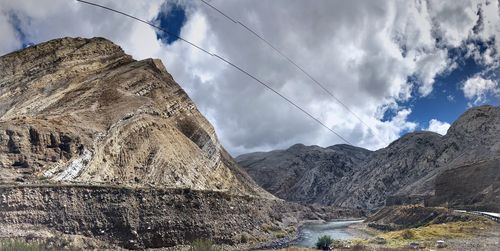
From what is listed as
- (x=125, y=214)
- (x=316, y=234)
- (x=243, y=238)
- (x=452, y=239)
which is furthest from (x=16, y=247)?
(x=316, y=234)

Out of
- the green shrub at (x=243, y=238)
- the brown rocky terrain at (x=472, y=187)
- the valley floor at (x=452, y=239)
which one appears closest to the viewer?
the valley floor at (x=452, y=239)

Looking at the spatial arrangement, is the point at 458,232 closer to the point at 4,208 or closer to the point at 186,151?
the point at 4,208

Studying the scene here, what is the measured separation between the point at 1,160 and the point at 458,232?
155 ft

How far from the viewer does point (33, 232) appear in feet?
126

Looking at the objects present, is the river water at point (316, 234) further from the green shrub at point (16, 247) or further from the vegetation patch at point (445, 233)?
the green shrub at point (16, 247)

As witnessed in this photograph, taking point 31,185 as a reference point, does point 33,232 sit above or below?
below

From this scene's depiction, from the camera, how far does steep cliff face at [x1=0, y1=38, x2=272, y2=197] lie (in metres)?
51.2

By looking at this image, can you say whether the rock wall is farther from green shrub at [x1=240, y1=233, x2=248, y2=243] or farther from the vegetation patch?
the vegetation patch

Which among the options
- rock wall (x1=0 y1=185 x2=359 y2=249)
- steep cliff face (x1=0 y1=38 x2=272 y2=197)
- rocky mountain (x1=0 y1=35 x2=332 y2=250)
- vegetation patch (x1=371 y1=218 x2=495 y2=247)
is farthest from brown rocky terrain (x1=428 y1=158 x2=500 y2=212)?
steep cliff face (x1=0 y1=38 x2=272 y2=197)

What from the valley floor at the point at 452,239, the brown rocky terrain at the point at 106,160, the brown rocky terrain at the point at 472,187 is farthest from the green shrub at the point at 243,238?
the brown rocky terrain at the point at 472,187

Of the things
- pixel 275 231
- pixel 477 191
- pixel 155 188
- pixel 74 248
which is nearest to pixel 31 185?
pixel 74 248

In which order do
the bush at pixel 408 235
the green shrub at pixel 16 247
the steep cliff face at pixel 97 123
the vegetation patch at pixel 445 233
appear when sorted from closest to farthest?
the green shrub at pixel 16 247, the vegetation patch at pixel 445 233, the bush at pixel 408 235, the steep cliff face at pixel 97 123

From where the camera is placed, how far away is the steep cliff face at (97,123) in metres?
51.2

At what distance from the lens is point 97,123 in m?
64.5
